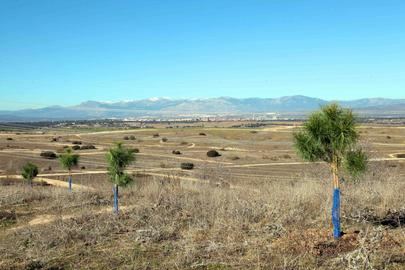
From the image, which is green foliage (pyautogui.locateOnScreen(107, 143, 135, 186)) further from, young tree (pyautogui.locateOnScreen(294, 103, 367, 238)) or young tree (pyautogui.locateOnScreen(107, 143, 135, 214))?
young tree (pyautogui.locateOnScreen(294, 103, 367, 238))

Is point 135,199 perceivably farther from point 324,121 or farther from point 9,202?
point 324,121

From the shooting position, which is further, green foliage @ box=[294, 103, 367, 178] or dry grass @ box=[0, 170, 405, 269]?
green foliage @ box=[294, 103, 367, 178]

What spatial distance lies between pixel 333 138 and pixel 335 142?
10 centimetres

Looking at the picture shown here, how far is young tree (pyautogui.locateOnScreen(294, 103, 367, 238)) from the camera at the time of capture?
923cm

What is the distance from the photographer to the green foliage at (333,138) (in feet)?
30.3

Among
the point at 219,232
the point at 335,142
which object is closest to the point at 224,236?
the point at 219,232

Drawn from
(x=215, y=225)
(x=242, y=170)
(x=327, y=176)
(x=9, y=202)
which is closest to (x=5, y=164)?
(x=242, y=170)

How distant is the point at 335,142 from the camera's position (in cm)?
925

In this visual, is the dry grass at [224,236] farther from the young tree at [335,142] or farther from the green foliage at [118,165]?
the green foliage at [118,165]

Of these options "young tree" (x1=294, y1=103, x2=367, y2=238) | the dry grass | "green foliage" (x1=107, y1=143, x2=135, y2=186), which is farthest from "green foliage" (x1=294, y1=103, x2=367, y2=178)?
"green foliage" (x1=107, y1=143, x2=135, y2=186)

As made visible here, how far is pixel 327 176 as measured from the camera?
59.6 feet

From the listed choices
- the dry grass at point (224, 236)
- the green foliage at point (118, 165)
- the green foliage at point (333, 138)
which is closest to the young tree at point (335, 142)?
the green foliage at point (333, 138)

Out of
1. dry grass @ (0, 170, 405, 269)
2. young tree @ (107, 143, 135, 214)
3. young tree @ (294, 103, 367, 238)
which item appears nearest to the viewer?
dry grass @ (0, 170, 405, 269)

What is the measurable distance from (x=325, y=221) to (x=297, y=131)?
2560 mm
